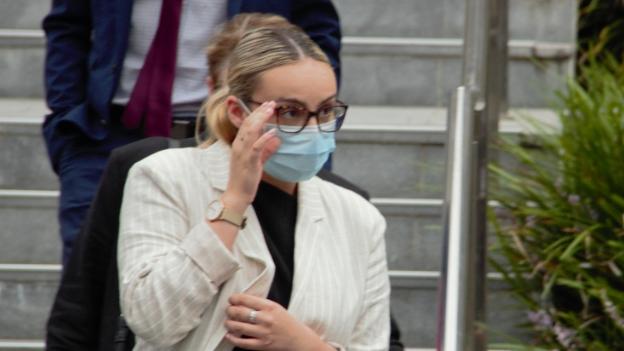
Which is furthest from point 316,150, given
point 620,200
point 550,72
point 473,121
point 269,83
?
point 550,72

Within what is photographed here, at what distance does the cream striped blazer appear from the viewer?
246 cm

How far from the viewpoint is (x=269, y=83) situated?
2609mm

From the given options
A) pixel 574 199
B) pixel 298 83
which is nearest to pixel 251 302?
pixel 298 83

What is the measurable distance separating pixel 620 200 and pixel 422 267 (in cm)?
79

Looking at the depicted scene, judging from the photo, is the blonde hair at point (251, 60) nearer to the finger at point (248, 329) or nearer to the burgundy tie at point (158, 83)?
the finger at point (248, 329)

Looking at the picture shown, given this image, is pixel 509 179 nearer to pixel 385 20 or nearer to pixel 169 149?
pixel 385 20

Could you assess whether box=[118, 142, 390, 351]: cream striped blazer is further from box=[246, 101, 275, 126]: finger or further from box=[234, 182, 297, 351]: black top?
box=[246, 101, 275, 126]: finger

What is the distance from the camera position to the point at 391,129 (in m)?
4.87

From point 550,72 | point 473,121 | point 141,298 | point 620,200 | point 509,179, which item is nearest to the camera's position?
point 141,298

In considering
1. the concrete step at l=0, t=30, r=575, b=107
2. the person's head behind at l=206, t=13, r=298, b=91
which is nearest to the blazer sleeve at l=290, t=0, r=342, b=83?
the person's head behind at l=206, t=13, r=298, b=91

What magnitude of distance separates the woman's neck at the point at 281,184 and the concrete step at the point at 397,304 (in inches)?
75.2

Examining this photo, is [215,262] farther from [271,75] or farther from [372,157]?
[372,157]

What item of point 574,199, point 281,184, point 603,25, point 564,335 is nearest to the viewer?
point 281,184

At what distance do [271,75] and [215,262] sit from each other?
1.21ft
